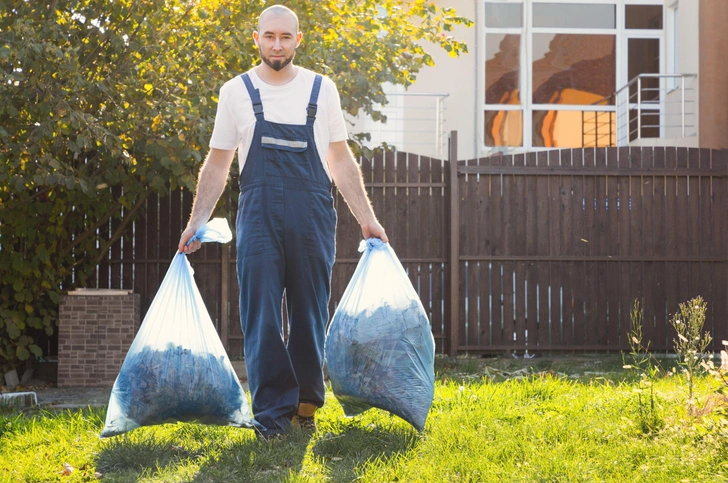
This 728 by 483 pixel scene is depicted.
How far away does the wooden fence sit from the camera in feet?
27.0

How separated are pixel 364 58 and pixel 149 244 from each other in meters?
2.44

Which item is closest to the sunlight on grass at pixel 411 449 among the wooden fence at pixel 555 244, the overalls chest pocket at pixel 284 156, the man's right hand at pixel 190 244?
the man's right hand at pixel 190 244

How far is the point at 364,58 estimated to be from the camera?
7352 millimetres

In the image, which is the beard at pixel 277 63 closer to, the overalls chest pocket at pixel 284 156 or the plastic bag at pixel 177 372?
the overalls chest pocket at pixel 284 156

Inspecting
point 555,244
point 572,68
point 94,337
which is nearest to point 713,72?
point 572,68

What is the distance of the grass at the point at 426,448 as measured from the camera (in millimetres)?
3166

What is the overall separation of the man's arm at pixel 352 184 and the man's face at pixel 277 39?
0.43 meters

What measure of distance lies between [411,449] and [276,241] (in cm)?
96

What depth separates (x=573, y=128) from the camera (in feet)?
43.5

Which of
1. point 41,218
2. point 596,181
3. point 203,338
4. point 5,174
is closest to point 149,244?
point 41,218

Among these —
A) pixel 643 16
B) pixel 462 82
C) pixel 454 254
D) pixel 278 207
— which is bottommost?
pixel 454 254

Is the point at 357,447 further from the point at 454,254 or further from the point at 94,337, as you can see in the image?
the point at 454,254

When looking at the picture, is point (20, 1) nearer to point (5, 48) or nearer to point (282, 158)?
point (5, 48)

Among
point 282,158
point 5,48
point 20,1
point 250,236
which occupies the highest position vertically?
point 20,1
